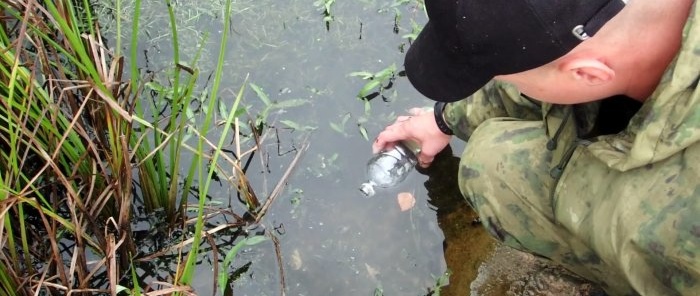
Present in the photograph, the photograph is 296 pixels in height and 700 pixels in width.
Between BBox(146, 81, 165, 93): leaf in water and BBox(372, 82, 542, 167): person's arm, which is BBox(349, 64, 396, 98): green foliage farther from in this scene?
BBox(146, 81, 165, 93): leaf in water

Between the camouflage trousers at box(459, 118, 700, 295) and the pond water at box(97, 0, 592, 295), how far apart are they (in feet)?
1.26

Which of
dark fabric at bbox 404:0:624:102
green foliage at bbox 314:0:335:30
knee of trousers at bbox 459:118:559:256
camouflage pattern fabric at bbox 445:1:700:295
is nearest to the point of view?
dark fabric at bbox 404:0:624:102

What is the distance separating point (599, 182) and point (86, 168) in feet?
5.07

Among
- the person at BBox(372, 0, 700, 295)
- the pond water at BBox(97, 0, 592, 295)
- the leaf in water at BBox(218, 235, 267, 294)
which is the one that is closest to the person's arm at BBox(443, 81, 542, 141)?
the person at BBox(372, 0, 700, 295)

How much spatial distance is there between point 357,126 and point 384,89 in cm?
22

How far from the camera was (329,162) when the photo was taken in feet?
9.45

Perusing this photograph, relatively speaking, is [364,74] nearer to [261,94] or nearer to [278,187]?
[261,94]

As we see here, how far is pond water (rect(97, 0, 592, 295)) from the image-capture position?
263 centimetres

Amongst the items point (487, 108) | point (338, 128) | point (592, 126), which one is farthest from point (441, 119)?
point (592, 126)

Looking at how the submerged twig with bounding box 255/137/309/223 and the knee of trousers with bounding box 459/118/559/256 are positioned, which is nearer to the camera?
the knee of trousers with bounding box 459/118/559/256

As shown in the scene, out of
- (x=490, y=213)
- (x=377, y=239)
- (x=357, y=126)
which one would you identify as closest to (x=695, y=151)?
(x=490, y=213)

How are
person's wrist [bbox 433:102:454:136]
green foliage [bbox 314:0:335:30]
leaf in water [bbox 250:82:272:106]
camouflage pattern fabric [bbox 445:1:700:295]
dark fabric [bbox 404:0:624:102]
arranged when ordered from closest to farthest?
dark fabric [bbox 404:0:624:102] < camouflage pattern fabric [bbox 445:1:700:295] < person's wrist [bbox 433:102:454:136] < leaf in water [bbox 250:82:272:106] < green foliage [bbox 314:0:335:30]

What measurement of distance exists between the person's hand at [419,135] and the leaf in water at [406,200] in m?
0.17

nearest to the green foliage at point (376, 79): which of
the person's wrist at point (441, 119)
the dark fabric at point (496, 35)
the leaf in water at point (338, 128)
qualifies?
the leaf in water at point (338, 128)
